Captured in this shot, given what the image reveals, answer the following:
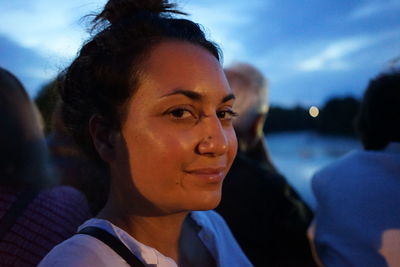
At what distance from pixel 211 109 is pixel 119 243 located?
46 cm

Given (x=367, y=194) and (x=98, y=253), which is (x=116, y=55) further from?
(x=367, y=194)

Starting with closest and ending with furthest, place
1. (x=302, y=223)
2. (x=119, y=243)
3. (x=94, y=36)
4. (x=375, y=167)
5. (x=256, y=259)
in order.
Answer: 1. (x=119, y=243)
2. (x=94, y=36)
3. (x=375, y=167)
4. (x=256, y=259)
5. (x=302, y=223)

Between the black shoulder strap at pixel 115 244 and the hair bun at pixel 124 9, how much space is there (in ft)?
2.22

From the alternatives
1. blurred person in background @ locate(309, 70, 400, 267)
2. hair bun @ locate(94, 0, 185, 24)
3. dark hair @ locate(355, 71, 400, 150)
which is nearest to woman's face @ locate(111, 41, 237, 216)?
hair bun @ locate(94, 0, 185, 24)

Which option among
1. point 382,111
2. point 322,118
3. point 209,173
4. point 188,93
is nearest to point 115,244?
point 209,173

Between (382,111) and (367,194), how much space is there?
505mm

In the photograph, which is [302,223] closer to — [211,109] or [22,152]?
[211,109]

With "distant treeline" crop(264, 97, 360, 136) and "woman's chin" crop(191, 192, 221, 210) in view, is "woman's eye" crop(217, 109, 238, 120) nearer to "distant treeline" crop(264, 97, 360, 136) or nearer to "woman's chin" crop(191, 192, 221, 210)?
"woman's chin" crop(191, 192, 221, 210)

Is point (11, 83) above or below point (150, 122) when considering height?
above

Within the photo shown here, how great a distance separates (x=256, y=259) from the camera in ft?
7.00

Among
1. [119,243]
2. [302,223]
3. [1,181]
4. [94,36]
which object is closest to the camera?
[119,243]

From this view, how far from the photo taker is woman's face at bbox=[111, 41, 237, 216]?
110 centimetres

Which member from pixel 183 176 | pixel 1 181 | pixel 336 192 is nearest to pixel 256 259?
pixel 336 192

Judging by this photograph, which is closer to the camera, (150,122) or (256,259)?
(150,122)
